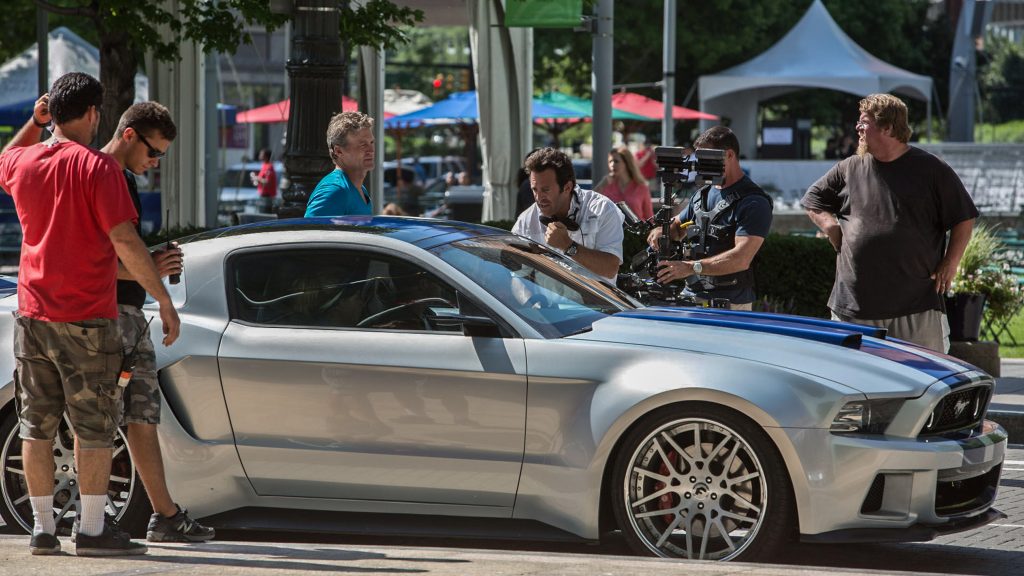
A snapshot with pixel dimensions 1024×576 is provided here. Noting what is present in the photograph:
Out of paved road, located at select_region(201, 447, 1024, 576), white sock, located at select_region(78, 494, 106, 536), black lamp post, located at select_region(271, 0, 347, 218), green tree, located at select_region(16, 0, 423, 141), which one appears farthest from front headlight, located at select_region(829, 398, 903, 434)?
green tree, located at select_region(16, 0, 423, 141)

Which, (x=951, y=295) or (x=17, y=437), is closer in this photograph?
(x=17, y=437)

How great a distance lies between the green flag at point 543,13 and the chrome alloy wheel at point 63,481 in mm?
8025

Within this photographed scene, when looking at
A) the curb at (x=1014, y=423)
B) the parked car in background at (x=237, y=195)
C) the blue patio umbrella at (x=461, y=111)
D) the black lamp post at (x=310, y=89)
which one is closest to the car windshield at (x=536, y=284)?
the black lamp post at (x=310, y=89)

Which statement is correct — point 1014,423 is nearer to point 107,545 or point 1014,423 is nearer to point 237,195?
point 107,545

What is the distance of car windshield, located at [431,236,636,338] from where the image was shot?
5.93 m

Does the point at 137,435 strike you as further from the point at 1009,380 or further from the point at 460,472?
the point at 1009,380

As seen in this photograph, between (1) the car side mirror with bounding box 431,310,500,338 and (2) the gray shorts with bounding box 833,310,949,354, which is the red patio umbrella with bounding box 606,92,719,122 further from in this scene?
(1) the car side mirror with bounding box 431,310,500,338

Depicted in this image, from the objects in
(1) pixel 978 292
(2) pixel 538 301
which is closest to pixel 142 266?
(2) pixel 538 301

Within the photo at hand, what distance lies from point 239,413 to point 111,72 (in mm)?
8576

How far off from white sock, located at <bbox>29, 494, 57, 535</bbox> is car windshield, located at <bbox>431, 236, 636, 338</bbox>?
1.76m

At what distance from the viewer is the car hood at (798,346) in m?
5.53

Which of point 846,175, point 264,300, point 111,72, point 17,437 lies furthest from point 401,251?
point 111,72

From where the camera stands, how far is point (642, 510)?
5609 mm

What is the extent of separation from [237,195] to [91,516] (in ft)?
87.2
